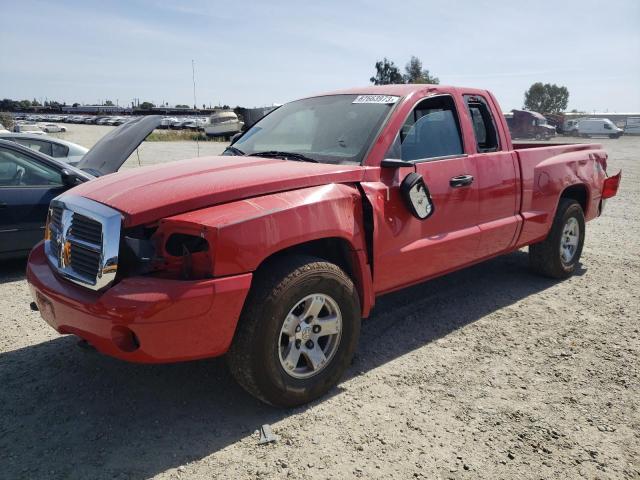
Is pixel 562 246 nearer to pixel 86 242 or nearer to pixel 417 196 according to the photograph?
pixel 417 196

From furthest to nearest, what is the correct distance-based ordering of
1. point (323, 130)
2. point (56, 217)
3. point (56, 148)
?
1. point (56, 148)
2. point (323, 130)
3. point (56, 217)

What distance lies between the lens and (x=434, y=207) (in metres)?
3.82

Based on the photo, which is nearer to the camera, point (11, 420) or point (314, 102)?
point (11, 420)

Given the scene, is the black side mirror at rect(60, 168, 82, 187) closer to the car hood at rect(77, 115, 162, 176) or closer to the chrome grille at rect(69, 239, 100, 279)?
the car hood at rect(77, 115, 162, 176)

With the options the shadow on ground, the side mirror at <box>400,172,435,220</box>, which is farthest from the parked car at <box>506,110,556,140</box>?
the shadow on ground

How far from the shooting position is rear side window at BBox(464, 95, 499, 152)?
4.47m

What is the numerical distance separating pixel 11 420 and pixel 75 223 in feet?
3.77

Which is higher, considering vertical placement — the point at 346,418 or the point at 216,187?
the point at 216,187

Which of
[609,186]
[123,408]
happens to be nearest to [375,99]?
[123,408]

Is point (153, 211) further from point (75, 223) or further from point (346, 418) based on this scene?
point (346, 418)

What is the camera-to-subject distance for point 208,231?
2.60 meters

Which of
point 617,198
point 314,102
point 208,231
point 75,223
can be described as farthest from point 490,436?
point 617,198

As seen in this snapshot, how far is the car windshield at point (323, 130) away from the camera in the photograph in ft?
12.0

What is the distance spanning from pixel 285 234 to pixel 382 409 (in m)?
1.17
